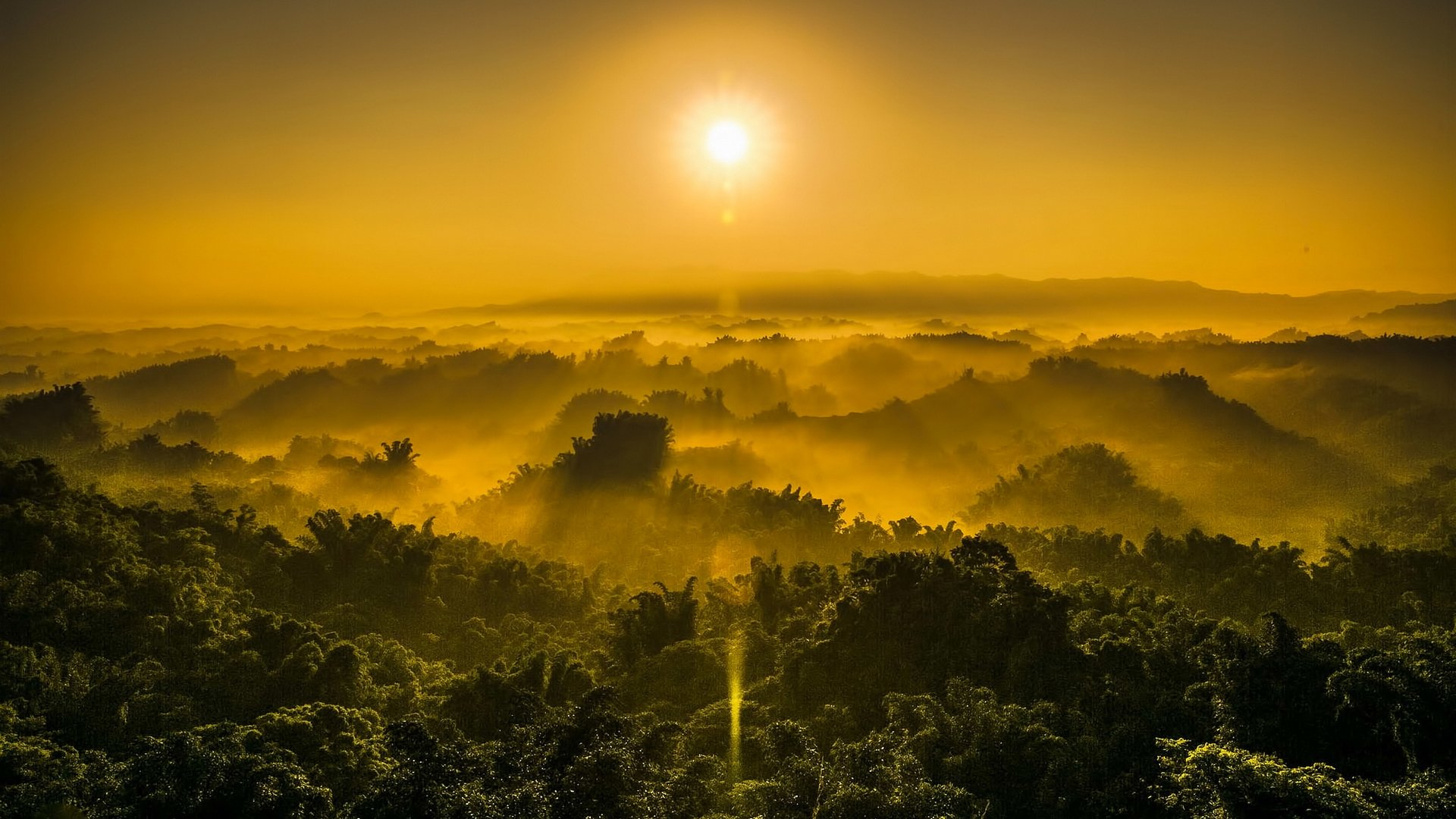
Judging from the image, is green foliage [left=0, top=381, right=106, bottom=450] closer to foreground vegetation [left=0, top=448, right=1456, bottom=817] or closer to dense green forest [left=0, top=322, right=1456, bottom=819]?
dense green forest [left=0, top=322, right=1456, bottom=819]

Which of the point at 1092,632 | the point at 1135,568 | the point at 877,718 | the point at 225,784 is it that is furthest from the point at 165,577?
the point at 1135,568

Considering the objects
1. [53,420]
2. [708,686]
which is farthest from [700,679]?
[53,420]

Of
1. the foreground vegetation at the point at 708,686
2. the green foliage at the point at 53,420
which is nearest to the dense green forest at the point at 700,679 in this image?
the foreground vegetation at the point at 708,686

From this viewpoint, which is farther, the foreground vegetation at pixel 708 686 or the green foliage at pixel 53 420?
the green foliage at pixel 53 420

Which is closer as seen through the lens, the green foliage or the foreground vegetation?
the foreground vegetation

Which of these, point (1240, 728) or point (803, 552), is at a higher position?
point (1240, 728)

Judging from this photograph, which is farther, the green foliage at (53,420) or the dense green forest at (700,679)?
the green foliage at (53,420)

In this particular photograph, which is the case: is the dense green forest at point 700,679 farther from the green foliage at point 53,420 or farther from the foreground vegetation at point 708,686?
the green foliage at point 53,420

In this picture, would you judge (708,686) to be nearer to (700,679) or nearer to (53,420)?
(700,679)

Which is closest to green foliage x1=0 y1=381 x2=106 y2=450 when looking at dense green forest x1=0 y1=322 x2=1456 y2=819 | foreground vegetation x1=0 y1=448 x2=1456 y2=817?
dense green forest x1=0 y1=322 x2=1456 y2=819

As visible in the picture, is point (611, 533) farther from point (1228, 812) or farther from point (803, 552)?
point (1228, 812)

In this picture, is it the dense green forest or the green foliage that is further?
the green foliage
